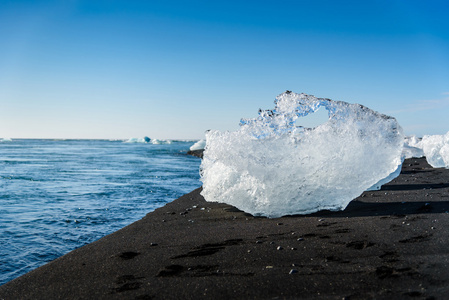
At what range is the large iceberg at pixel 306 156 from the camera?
701 centimetres

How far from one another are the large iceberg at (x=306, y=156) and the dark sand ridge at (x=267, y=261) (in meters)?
0.41

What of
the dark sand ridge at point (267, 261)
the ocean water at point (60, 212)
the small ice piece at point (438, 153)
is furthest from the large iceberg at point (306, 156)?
the small ice piece at point (438, 153)

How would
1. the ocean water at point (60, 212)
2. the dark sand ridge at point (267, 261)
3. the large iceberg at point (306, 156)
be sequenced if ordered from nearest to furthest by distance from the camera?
the dark sand ridge at point (267, 261) → the ocean water at point (60, 212) → the large iceberg at point (306, 156)

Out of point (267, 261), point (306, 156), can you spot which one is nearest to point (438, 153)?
point (306, 156)

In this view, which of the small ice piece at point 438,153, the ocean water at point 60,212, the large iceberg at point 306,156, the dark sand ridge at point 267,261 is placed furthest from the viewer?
the small ice piece at point 438,153

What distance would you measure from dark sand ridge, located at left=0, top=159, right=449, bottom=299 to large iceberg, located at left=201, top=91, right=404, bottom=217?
41 cm

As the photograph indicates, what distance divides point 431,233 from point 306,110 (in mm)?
3312

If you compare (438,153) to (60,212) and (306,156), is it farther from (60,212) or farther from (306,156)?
(60,212)

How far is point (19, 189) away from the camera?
14.4 metres

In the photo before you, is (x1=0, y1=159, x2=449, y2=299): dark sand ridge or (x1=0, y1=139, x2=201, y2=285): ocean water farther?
(x1=0, y1=139, x2=201, y2=285): ocean water

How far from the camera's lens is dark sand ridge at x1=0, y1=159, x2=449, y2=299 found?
358cm

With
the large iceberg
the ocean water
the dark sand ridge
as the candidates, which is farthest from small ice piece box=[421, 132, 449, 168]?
the ocean water

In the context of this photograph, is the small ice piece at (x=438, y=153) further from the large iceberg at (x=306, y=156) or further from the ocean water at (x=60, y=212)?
the ocean water at (x=60, y=212)

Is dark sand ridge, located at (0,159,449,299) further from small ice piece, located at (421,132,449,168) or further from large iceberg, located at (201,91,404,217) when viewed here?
small ice piece, located at (421,132,449,168)
